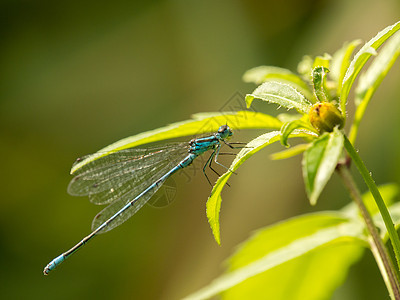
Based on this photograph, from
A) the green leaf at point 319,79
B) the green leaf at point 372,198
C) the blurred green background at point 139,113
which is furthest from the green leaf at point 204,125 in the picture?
the blurred green background at point 139,113

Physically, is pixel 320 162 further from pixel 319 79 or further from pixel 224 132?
pixel 224 132

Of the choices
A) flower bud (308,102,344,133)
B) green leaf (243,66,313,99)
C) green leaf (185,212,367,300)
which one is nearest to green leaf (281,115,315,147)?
flower bud (308,102,344,133)

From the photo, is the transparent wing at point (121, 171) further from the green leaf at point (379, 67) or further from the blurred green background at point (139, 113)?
the blurred green background at point (139, 113)

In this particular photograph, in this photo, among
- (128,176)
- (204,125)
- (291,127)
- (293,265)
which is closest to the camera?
(291,127)

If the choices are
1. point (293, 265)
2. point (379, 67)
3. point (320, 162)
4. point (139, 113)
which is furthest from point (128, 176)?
point (139, 113)

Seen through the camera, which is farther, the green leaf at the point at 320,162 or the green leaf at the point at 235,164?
the green leaf at the point at 235,164

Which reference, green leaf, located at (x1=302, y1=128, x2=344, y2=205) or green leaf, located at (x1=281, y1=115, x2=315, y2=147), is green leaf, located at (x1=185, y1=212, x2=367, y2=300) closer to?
green leaf, located at (x1=281, y1=115, x2=315, y2=147)

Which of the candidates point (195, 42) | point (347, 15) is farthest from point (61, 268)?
point (347, 15)
